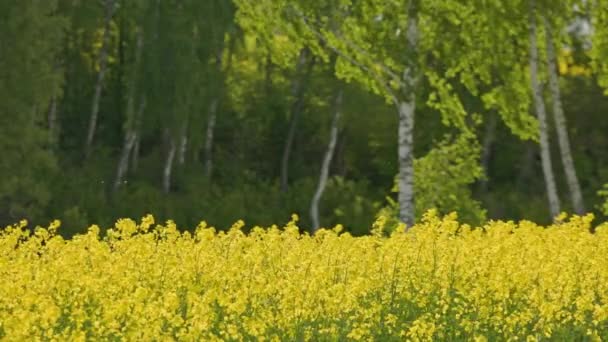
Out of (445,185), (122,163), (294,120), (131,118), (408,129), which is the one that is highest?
(294,120)

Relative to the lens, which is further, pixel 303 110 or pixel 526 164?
pixel 303 110

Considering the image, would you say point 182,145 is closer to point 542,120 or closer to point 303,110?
point 303,110

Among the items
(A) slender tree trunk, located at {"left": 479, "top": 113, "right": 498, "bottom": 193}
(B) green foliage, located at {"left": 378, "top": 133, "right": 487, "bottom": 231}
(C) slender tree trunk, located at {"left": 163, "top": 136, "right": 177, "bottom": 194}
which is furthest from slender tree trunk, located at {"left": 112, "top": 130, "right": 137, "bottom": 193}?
(B) green foliage, located at {"left": 378, "top": 133, "right": 487, "bottom": 231}

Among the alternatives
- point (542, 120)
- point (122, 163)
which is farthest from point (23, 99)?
point (542, 120)

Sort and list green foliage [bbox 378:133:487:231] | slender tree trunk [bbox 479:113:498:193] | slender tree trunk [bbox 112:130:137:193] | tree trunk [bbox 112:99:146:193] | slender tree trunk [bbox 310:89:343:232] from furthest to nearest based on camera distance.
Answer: slender tree trunk [bbox 479:113:498:193]
tree trunk [bbox 112:99:146:193]
slender tree trunk [bbox 112:130:137:193]
slender tree trunk [bbox 310:89:343:232]
green foliage [bbox 378:133:487:231]

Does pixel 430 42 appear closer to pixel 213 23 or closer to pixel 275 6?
pixel 275 6

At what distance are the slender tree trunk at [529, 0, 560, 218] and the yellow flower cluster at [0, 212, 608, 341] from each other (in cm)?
916

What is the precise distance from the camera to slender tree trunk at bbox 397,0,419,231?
2145 cm

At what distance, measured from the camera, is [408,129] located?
71.3 feet

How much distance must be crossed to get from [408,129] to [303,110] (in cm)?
2492

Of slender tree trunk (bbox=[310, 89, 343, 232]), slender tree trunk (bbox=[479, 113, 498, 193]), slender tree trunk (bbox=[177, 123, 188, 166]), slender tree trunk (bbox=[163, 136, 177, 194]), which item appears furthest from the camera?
slender tree trunk (bbox=[479, 113, 498, 193])

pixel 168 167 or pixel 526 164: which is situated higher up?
pixel 526 164

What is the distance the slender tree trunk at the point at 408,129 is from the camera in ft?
70.4

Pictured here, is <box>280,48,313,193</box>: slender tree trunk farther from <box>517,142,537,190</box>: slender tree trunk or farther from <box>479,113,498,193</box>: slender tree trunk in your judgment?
<box>517,142,537,190</box>: slender tree trunk
